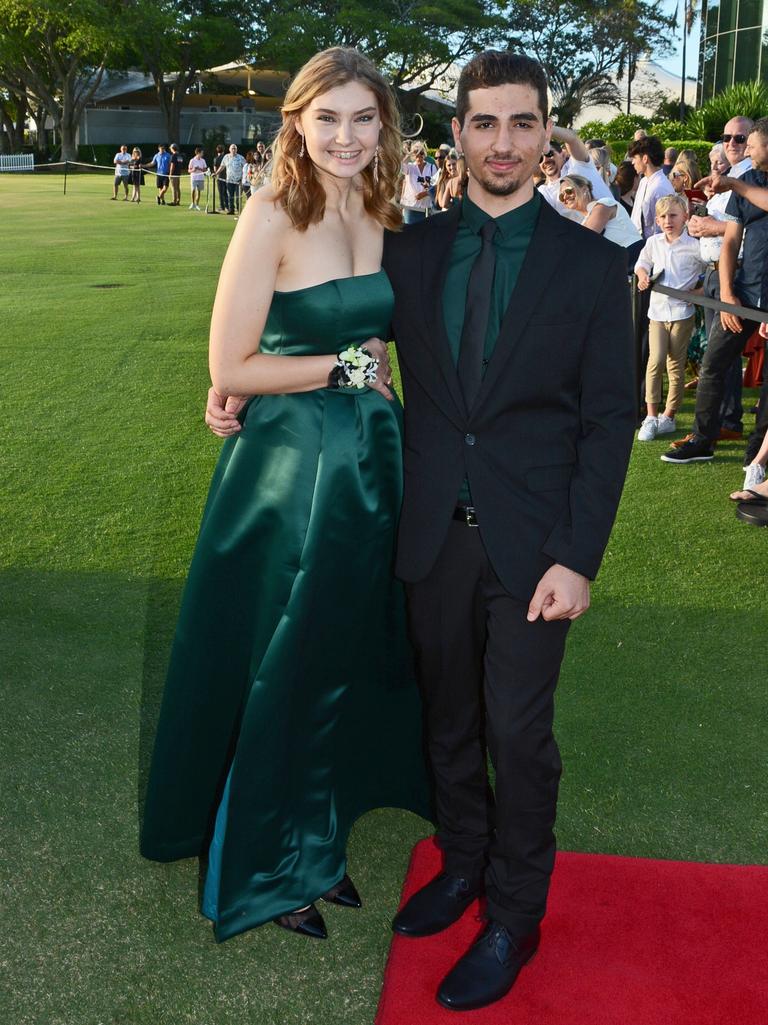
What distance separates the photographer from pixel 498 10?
69.5 metres

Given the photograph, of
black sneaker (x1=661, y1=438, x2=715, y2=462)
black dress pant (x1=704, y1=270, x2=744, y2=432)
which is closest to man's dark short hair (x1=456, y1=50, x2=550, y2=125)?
black sneaker (x1=661, y1=438, x2=715, y2=462)

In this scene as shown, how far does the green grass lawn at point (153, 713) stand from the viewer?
274 cm

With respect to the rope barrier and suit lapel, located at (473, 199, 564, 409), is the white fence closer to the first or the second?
the rope barrier

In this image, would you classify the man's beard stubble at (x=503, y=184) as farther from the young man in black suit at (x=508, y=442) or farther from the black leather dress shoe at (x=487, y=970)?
the black leather dress shoe at (x=487, y=970)

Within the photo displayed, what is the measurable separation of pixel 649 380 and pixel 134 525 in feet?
13.5

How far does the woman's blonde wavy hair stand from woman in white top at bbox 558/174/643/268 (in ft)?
18.8

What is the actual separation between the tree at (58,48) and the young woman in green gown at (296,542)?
57.6 meters

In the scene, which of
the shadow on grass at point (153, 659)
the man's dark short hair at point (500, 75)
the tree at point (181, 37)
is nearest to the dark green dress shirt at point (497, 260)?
the man's dark short hair at point (500, 75)

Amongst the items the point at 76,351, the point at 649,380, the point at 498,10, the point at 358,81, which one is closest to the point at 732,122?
the point at 649,380

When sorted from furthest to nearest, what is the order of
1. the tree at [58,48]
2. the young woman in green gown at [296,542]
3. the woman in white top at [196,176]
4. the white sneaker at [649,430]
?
the tree at [58,48] → the woman in white top at [196,176] → the white sneaker at [649,430] → the young woman in green gown at [296,542]

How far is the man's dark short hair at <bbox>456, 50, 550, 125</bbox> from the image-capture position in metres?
2.42

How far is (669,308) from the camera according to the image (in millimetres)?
7988

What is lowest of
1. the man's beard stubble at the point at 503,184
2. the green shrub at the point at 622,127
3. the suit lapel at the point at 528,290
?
the suit lapel at the point at 528,290

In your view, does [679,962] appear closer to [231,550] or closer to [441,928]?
[441,928]
